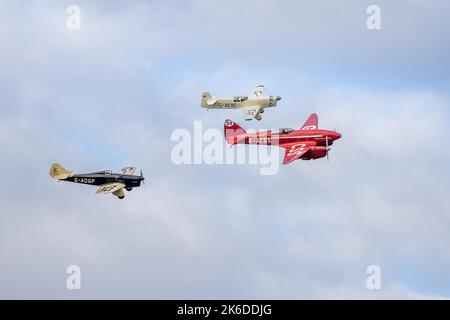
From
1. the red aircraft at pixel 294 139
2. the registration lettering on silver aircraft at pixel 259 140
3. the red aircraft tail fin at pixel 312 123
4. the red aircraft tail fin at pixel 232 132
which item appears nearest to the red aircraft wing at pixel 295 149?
the red aircraft at pixel 294 139

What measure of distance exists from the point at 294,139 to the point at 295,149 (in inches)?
111

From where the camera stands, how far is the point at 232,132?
156 m

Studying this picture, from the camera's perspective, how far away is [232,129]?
15612cm

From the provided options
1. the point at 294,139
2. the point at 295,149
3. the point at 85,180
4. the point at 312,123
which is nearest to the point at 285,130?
the point at 294,139

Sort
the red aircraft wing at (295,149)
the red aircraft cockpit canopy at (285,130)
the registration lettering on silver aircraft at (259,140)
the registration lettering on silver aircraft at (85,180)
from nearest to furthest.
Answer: the red aircraft wing at (295,149) → the registration lettering on silver aircraft at (85,180) → the red aircraft cockpit canopy at (285,130) → the registration lettering on silver aircraft at (259,140)

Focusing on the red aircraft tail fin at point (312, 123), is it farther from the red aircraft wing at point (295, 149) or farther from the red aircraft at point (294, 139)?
the red aircraft wing at point (295, 149)

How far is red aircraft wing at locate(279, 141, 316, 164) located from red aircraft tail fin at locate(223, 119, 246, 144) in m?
7.05

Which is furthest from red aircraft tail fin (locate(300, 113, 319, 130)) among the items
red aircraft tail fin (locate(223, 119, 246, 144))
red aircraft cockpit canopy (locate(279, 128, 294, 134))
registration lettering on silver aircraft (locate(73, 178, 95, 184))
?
registration lettering on silver aircraft (locate(73, 178, 95, 184))

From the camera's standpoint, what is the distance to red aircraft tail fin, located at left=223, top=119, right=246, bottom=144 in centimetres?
15400

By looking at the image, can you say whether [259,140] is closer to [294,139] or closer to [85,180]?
[294,139]

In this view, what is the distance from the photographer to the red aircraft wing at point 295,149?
144 meters
